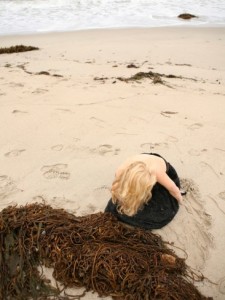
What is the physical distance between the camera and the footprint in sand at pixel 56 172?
3.91 meters

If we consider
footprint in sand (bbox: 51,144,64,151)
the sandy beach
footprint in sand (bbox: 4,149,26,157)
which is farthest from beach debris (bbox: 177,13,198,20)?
footprint in sand (bbox: 4,149,26,157)

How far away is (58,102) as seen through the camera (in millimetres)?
5652

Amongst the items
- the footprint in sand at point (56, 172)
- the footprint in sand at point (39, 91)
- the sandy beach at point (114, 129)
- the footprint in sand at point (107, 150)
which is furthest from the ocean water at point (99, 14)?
the footprint in sand at point (56, 172)

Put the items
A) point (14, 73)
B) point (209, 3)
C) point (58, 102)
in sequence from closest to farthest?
point (58, 102), point (14, 73), point (209, 3)

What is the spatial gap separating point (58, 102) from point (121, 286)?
3.64m

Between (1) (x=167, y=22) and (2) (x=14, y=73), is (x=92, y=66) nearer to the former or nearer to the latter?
(2) (x=14, y=73)

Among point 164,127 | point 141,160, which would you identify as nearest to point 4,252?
point 141,160

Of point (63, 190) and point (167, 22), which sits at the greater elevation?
point (167, 22)

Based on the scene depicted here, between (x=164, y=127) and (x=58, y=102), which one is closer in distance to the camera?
(x=164, y=127)

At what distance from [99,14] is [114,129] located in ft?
32.6

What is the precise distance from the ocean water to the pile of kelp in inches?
379

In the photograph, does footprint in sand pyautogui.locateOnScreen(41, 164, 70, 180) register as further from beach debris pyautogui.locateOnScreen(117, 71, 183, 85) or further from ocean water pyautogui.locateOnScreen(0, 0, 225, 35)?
ocean water pyautogui.locateOnScreen(0, 0, 225, 35)

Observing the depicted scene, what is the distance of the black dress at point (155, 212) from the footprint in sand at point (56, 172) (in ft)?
2.99

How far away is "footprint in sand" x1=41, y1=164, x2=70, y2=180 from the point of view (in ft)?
12.8
